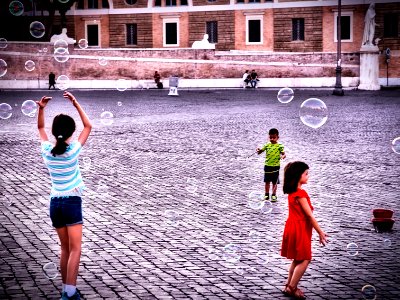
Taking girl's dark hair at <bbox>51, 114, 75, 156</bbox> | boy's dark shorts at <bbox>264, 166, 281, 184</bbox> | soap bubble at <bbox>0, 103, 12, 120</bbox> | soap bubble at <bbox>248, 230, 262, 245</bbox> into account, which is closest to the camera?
girl's dark hair at <bbox>51, 114, 75, 156</bbox>

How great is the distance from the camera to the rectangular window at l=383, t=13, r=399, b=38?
46.2 metres

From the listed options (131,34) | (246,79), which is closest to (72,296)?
(246,79)

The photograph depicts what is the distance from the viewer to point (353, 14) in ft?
154

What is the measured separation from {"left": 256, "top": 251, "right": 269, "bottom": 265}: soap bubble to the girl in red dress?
92 centimetres

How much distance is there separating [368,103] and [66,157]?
83.1 ft

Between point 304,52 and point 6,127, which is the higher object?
point 304,52

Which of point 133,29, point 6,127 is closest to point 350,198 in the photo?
point 6,127

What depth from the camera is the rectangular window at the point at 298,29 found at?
48.7m

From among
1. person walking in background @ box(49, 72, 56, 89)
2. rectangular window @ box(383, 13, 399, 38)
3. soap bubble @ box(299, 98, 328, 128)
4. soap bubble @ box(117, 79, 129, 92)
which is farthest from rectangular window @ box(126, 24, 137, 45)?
soap bubble @ box(299, 98, 328, 128)

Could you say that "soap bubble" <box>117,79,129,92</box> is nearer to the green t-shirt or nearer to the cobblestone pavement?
the cobblestone pavement

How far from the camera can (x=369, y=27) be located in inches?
1673

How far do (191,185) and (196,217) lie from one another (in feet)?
7.43

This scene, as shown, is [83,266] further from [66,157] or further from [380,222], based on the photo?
[380,222]

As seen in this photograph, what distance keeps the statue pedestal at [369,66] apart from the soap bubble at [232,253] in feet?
123
